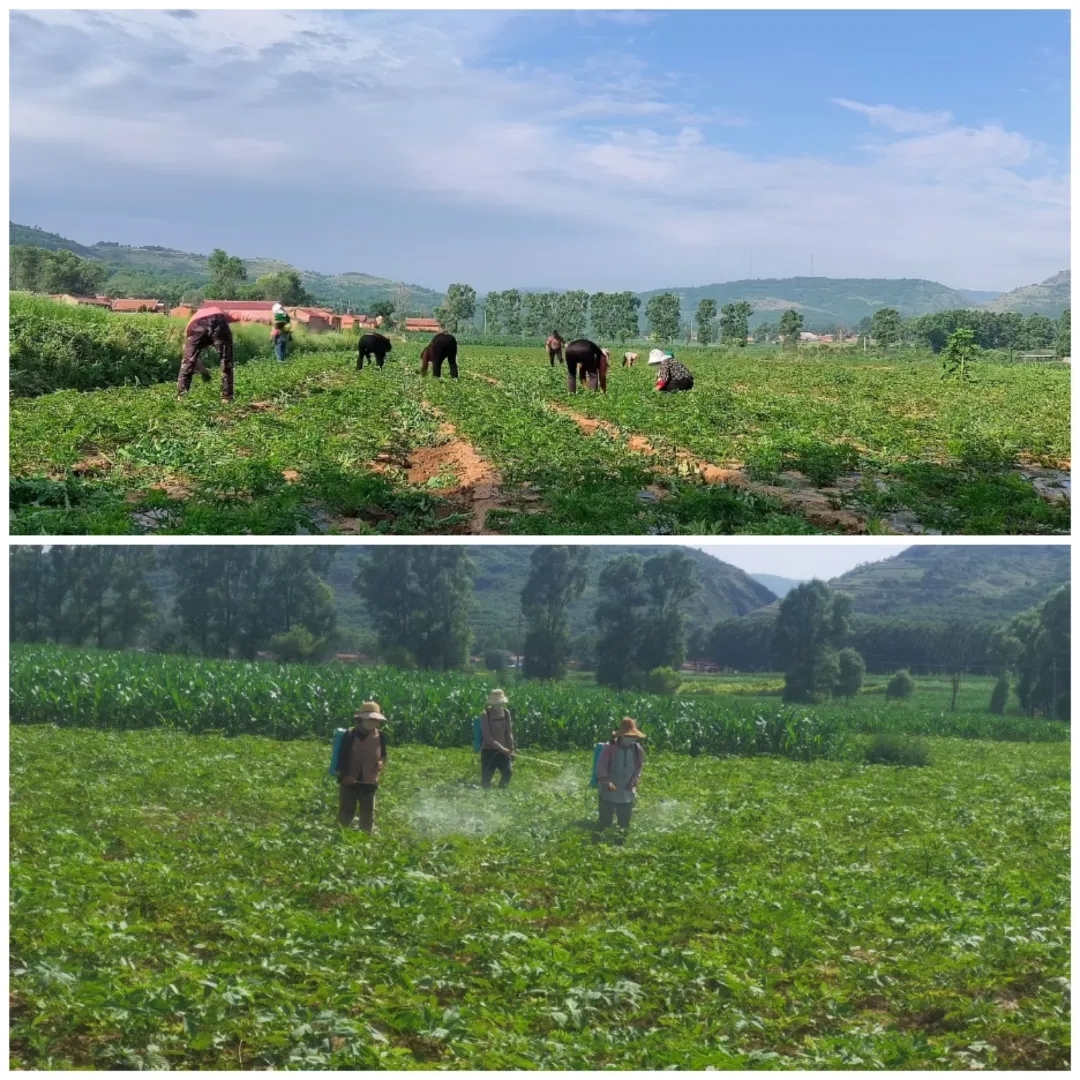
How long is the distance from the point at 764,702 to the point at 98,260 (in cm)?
1771

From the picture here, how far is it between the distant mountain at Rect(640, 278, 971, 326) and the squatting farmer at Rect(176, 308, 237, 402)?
17.1 meters

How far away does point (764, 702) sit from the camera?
13.3 metres

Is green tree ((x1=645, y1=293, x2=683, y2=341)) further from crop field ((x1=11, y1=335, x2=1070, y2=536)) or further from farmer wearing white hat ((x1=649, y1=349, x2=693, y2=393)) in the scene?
crop field ((x1=11, y1=335, x2=1070, y2=536))

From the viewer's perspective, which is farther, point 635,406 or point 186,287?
point 186,287

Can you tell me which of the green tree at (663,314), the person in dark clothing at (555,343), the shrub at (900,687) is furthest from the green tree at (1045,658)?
the green tree at (663,314)

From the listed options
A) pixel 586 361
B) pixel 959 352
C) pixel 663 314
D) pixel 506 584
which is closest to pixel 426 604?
pixel 506 584

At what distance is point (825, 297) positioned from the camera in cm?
4994

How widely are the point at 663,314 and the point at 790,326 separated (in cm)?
1419

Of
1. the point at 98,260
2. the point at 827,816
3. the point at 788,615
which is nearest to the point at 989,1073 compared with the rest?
the point at 827,816

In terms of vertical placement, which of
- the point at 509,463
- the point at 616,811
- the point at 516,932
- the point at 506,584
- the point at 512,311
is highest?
the point at 512,311

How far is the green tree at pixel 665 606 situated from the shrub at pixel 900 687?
345 cm

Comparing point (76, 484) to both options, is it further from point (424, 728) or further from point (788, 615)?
point (788, 615)

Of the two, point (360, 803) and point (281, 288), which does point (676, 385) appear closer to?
point (281, 288)

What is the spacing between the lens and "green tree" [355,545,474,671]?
13031mm
